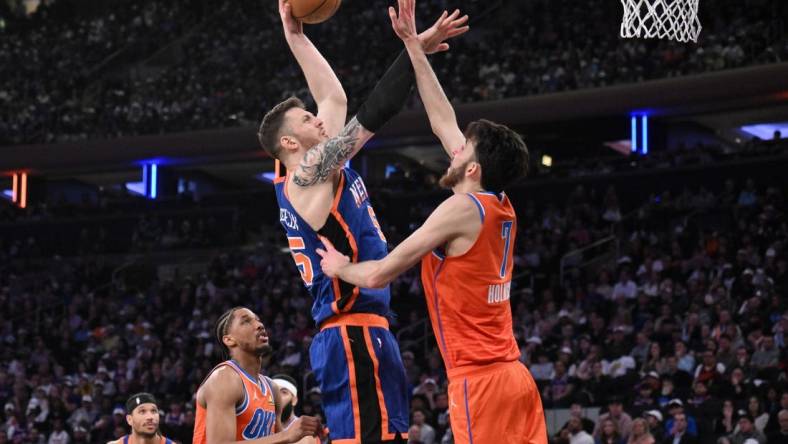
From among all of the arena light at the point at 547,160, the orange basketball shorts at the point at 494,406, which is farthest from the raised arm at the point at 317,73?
the arena light at the point at 547,160

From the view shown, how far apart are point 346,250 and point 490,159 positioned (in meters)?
0.78

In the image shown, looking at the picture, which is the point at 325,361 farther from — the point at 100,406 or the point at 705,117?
the point at 705,117

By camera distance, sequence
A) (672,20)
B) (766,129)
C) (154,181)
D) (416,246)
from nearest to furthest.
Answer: (416,246)
(672,20)
(766,129)
(154,181)

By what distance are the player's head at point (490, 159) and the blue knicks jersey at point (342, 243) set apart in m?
0.49

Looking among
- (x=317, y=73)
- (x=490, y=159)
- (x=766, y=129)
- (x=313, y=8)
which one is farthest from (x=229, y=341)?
(x=766, y=129)

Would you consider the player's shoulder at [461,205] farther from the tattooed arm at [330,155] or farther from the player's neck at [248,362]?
the player's neck at [248,362]

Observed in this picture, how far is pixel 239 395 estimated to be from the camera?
6402mm

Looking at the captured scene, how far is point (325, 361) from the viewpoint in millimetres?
5090

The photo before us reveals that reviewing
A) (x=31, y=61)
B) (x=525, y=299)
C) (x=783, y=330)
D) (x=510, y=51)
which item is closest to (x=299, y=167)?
(x=783, y=330)

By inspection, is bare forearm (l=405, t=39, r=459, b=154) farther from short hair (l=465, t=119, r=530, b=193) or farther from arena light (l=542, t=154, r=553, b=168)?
arena light (l=542, t=154, r=553, b=168)

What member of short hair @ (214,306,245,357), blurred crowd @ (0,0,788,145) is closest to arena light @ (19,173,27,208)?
blurred crowd @ (0,0,788,145)

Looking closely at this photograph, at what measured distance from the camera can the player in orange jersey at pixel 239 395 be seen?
625cm

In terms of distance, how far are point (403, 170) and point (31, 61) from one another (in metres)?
11.4

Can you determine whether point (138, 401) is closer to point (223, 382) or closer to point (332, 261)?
point (223, 382)
